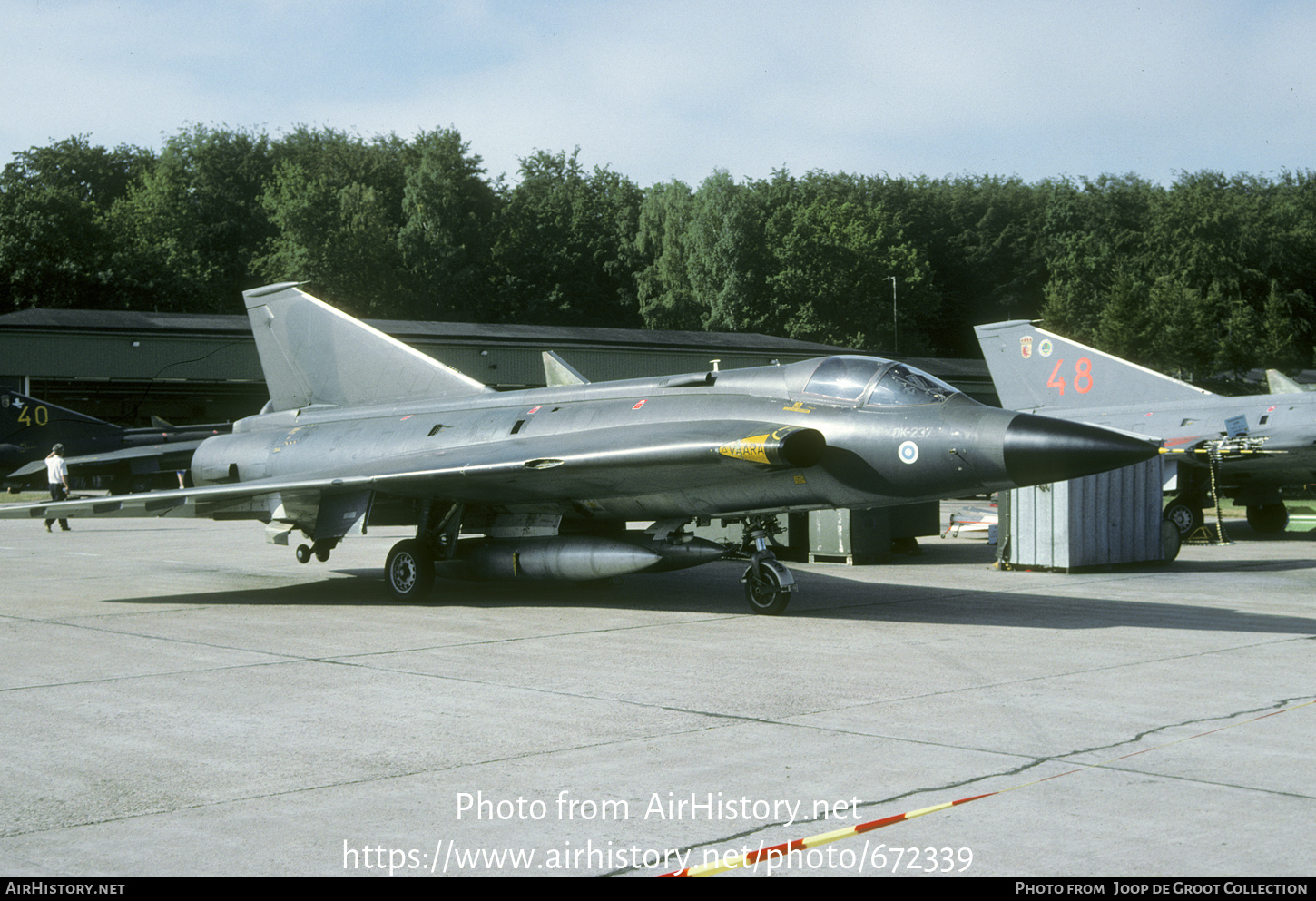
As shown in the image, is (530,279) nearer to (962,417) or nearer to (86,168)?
(86,168)

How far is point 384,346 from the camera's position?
15344 mm

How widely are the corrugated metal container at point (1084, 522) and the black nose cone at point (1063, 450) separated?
241 inches

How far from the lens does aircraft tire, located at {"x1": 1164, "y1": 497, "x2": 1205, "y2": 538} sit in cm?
2039

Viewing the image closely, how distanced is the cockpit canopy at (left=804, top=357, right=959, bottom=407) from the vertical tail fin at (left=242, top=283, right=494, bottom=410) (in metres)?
5.39

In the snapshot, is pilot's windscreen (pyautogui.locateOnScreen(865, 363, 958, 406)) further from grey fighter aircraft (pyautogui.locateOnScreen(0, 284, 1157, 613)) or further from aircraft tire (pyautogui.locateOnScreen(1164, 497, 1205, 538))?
aircraft tire (pyautogui.locateOnScreen(1164, 497, 1205, 538))

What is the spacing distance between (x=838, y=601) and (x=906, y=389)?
2816mm

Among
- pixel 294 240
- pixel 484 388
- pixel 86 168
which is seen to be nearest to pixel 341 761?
pixel 484 388

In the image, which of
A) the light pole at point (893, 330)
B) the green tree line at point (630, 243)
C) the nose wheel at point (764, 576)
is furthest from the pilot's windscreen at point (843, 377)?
the light pole at point (893, 330)

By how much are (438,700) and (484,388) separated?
307 inches

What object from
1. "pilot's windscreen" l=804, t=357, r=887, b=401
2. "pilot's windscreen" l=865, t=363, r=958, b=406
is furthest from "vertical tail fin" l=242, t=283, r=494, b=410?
"pilot's windscreen" l=865, t=363, r=958, b=406

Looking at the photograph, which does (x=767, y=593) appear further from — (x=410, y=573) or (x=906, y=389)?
(x=410, y=573)

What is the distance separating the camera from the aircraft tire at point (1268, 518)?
2247 cm

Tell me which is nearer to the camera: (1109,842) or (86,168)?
(1109,842)

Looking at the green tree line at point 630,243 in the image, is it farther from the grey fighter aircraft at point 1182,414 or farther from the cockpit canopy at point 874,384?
the cockpit canopy at point 874,384
